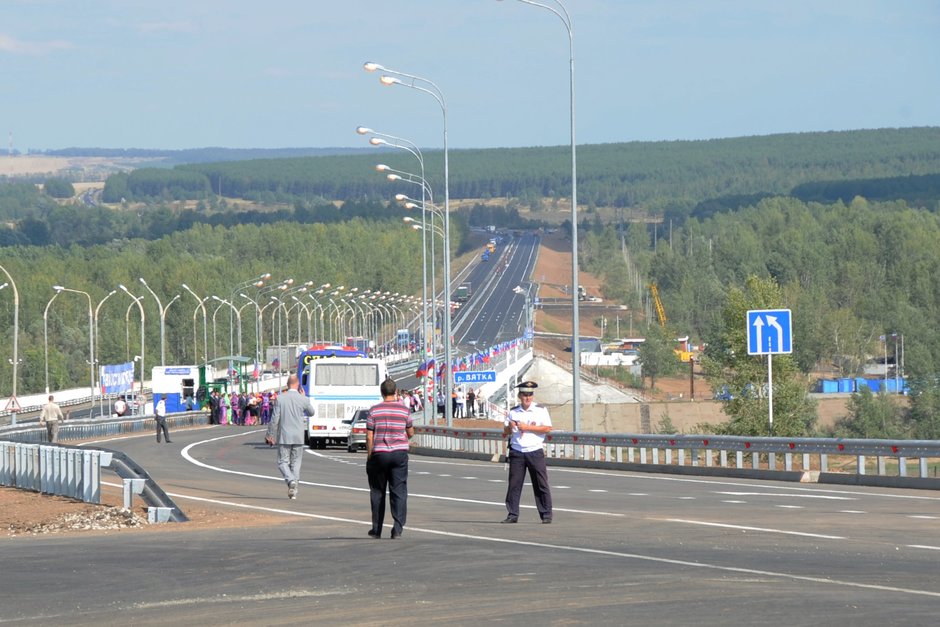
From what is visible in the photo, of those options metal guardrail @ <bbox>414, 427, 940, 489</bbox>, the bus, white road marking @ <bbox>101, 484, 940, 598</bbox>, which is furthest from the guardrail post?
the bus

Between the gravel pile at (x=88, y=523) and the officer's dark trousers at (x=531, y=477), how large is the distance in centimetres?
449

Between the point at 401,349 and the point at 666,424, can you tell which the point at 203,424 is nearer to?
the point at 666,424

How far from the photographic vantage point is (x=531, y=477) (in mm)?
19625

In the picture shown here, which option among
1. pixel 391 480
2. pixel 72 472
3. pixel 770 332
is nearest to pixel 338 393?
pixel 770 332

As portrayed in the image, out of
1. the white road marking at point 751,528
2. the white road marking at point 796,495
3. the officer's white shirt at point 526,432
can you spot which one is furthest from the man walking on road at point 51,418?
the white road marking at point 751,528

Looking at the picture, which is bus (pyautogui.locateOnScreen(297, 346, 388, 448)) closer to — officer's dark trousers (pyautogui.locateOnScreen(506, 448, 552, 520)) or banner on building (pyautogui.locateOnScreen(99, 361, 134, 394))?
banner on building (pyautogui.locateOnScreen(99, 361, 134, 394))

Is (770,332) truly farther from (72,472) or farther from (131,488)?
(131,488)

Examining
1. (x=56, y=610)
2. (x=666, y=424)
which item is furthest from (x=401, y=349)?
(x=56, y=610)

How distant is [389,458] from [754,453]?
51.5 ft

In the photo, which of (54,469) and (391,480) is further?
(54,469)

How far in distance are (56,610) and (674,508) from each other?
11.6 meters

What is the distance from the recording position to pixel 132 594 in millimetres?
12961

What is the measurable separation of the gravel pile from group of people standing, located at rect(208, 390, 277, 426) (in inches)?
→ 2363

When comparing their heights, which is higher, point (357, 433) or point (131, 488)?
point (131, 488)
